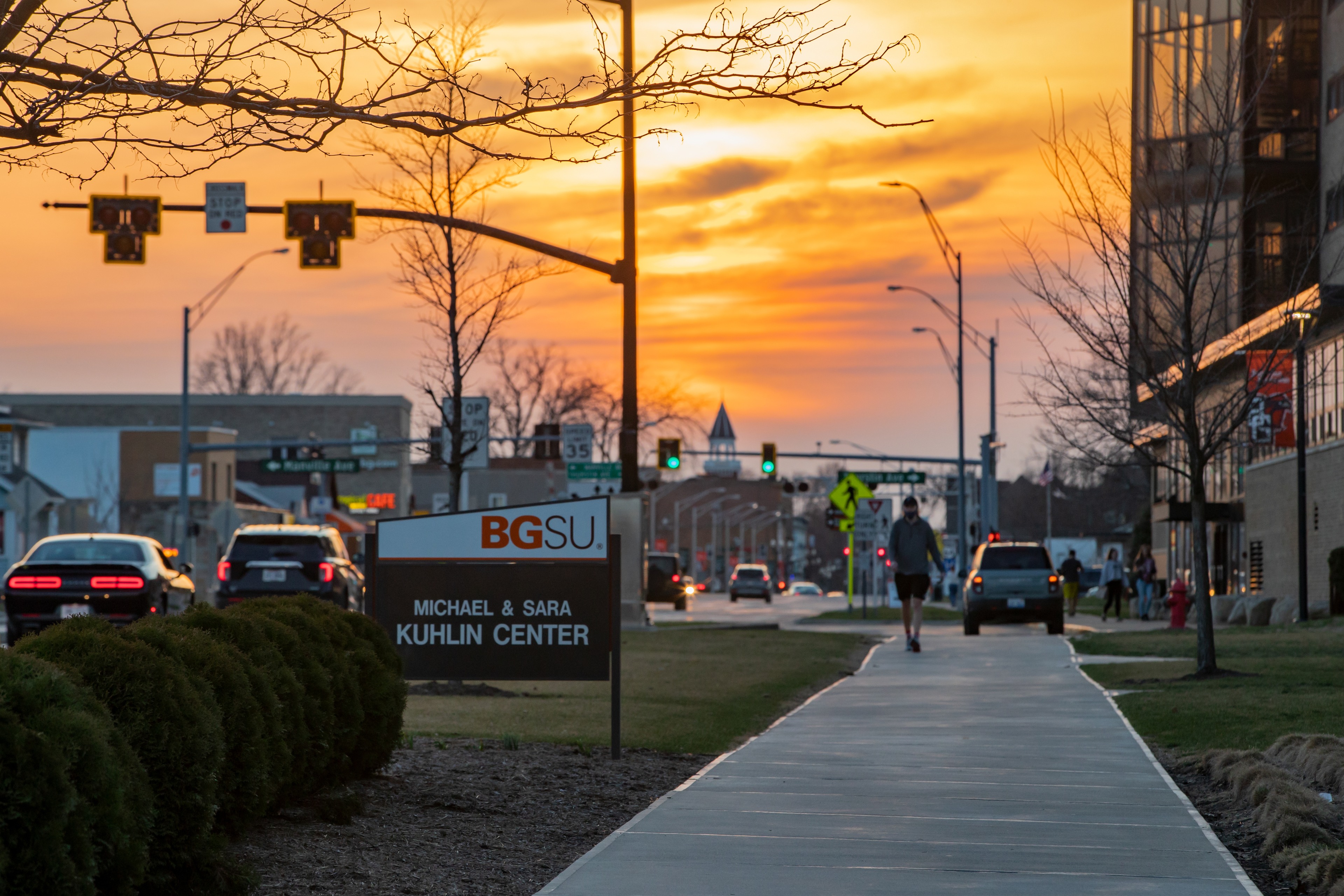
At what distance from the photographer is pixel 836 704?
1398 centimetres

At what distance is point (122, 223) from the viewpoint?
23094 millimetres

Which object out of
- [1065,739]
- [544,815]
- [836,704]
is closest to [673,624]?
[836,704]

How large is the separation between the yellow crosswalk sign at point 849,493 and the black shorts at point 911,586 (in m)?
13.2

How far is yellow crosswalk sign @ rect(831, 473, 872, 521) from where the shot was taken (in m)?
35.4

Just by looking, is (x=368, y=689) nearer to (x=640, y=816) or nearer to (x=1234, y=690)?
(x=640, y=816)

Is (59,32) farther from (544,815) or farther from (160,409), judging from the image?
(160,409)

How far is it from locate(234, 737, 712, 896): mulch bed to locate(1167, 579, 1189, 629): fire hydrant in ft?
66.1

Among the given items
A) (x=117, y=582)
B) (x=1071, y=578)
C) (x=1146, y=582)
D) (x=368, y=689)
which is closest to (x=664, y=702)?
(x=368, y=689)

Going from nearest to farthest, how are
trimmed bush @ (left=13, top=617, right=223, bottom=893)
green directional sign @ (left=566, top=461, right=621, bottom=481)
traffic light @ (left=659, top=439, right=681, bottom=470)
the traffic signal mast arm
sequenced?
trimmed bush @ (left=13, top=617, right=223, bottom=893) → the traffic signal mast arm → traffic light @ (left=659, top=439, right=681, bottom=470) → green directional sign @ (left=566, top=461, right=621, bottom=481)

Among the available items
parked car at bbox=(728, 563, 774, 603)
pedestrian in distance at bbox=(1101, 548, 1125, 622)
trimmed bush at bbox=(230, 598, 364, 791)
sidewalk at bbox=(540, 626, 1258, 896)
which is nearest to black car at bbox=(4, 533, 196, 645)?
sidewalk at bbox=(540, 626, 1258, 896)

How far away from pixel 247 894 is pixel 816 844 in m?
2.64

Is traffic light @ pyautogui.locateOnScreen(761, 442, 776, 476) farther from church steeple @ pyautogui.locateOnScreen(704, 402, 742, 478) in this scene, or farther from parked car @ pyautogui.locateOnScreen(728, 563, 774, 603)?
church steeple @ pyautogui.locateOnScreen(704, 402, 742, 478)

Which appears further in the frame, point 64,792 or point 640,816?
point 640,816

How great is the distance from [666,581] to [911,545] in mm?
33921
